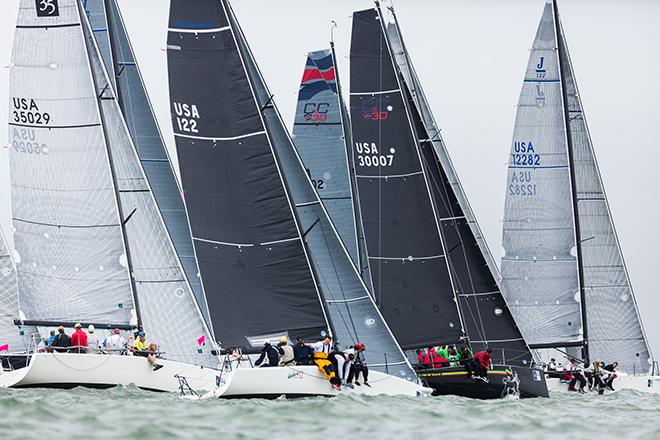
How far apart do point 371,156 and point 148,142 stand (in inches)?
204

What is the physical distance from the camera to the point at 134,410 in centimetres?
1723

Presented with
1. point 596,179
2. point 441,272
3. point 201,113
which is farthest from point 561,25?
point 201,113

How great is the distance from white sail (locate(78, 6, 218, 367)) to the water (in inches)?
236

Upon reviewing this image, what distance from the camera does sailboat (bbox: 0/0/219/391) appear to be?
26.3 meters

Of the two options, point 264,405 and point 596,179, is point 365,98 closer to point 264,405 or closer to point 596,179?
point 596,179

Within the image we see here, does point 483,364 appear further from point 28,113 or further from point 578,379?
point 28,113

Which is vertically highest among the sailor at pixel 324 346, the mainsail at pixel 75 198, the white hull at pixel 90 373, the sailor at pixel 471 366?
the mainsail at pixel 75 198

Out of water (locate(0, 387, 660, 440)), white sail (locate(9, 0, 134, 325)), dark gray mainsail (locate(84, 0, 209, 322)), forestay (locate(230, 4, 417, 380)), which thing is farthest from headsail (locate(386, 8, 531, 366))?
water (locate(0, 387, 660, 440))

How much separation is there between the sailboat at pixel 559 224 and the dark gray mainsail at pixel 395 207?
6.02 meters

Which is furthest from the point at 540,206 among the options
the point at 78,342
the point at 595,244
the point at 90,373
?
the point at 90,373

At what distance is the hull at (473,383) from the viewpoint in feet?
85.6

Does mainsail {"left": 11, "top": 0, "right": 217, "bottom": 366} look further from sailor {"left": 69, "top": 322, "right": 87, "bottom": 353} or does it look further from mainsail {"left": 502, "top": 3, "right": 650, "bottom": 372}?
mainsail {"left": 502, "top": 3, "right": 650, "bottom": 372}

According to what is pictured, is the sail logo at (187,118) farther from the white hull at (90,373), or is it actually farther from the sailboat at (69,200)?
the white hull at (90,373)

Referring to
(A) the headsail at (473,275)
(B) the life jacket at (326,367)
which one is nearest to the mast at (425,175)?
(A) the headsail at (473,275)
